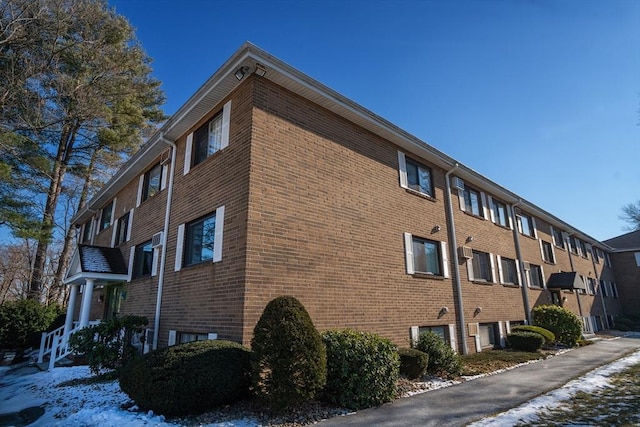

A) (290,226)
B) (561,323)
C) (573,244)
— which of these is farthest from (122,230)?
(573,244)

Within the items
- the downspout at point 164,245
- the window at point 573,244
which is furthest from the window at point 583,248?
the downspout at point 164,245

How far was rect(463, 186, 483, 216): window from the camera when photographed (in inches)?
558

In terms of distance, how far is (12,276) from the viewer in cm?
2619

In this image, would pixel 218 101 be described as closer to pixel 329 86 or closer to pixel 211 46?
pixel 211 46

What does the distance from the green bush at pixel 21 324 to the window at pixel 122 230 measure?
4.34 metres

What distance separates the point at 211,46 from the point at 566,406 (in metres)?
10.8

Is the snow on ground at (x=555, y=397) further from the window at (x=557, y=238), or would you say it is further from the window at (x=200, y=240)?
the window at (x=557, y=238)

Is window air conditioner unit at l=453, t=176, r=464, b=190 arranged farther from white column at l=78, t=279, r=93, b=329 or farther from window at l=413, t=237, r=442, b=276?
white column at l=78, t=279, r=93, b=329

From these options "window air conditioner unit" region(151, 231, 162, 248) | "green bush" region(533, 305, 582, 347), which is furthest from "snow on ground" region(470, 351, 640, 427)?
"window air conditioner unit" region(151, 231, 162, 248)

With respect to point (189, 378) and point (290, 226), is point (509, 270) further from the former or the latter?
→ point (189, 378)

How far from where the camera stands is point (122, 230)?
1376 centimetres

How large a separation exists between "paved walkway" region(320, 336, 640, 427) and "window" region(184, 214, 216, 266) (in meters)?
4.77

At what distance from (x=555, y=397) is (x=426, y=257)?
17.3 feet

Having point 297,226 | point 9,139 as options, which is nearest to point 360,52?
point 297,226
